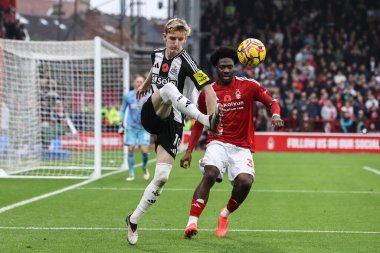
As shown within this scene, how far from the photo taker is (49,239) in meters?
8.04

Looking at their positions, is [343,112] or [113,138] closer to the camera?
[113,138]

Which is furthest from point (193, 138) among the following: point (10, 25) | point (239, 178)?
point (10, 25)

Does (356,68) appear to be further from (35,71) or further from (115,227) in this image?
(115,227)

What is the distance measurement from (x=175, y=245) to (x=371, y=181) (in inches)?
386

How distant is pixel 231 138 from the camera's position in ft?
28.2

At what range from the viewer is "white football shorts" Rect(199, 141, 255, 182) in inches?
332

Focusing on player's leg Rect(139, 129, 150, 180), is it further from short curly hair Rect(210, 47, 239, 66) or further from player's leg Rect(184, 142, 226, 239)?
short curly hair Rect(210, 47, 239, 66)

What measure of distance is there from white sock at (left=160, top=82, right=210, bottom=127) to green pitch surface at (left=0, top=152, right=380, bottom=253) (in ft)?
→ 4.23

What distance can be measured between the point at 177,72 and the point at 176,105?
605 mm

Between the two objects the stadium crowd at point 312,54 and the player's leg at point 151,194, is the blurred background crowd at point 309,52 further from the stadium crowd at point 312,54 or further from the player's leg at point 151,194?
the player's leg at point 151,194

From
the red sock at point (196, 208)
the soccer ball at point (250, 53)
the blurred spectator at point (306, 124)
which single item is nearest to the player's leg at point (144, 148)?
the soccer ball at point (250, 53)

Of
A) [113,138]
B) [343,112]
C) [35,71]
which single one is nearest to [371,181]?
[35,71]

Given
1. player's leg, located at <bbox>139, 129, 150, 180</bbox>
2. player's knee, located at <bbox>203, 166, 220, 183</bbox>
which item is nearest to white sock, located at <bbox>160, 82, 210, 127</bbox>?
player's knee, located at <bbox>203, 166, 220, 183</bbox>

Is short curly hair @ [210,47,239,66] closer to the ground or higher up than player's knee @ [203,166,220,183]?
higher up
